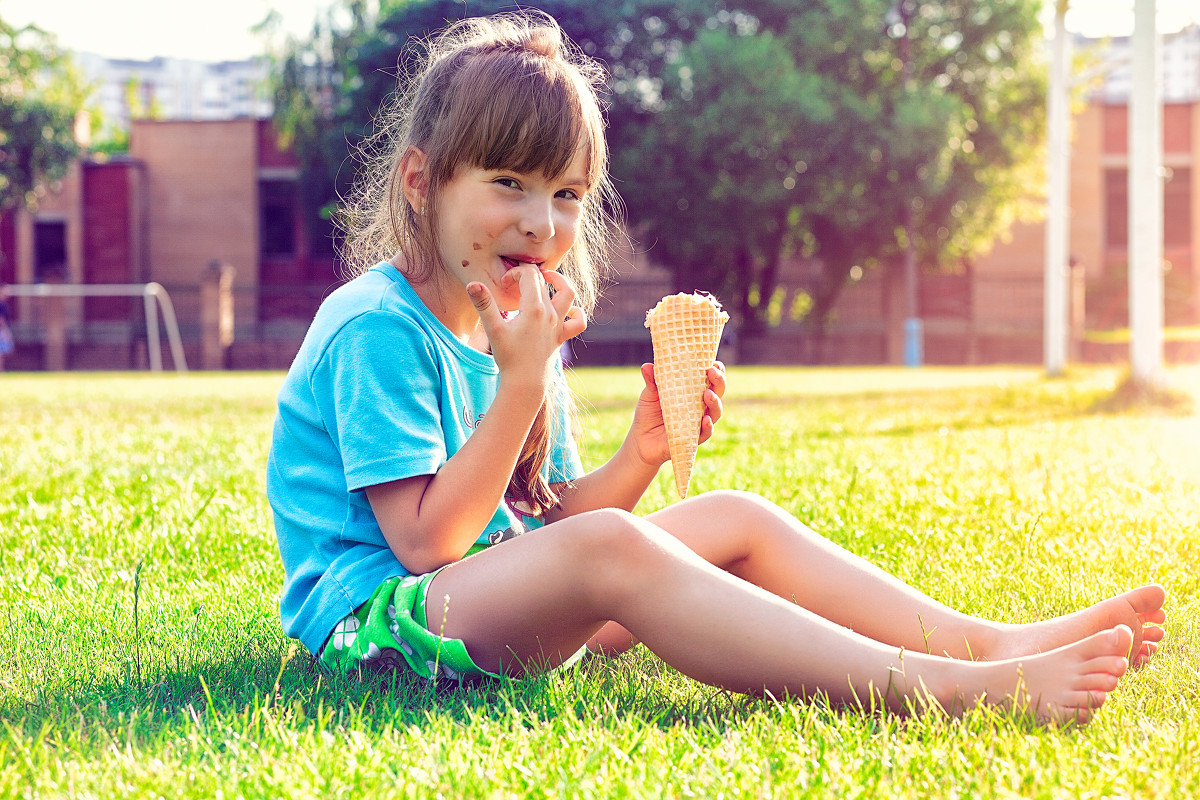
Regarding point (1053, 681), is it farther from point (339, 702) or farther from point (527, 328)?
point (339, 702)

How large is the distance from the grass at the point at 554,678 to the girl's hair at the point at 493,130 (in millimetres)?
659

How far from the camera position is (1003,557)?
3439 millimetres

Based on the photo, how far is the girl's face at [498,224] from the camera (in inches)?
88.6

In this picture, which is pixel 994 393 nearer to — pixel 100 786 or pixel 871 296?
pixel 100 786

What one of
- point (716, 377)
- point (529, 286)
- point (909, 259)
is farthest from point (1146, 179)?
point (909, 259)

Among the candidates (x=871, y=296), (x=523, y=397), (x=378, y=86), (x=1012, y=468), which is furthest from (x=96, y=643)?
(x=871, y=296)

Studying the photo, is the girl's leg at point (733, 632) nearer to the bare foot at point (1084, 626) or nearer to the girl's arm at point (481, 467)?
the girl's arm at point (481, 467)

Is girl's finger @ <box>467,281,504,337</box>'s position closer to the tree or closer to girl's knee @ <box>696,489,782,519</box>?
girl's knee @ <box>696,489,782,519</box>

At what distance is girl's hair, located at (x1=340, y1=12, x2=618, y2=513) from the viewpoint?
7.37 feet

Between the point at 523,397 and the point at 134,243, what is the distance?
108ft

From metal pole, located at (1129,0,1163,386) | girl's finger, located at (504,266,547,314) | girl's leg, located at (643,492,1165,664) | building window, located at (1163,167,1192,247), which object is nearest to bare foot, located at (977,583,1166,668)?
girl's leg, located at (643,492,1165,664)

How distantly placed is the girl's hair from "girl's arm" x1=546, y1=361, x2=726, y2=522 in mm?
93

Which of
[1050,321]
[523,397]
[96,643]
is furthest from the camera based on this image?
[1050,321]

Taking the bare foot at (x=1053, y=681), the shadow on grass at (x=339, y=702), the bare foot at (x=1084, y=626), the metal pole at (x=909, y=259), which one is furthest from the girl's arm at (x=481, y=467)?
the metal pole at (x=909, y=259)
